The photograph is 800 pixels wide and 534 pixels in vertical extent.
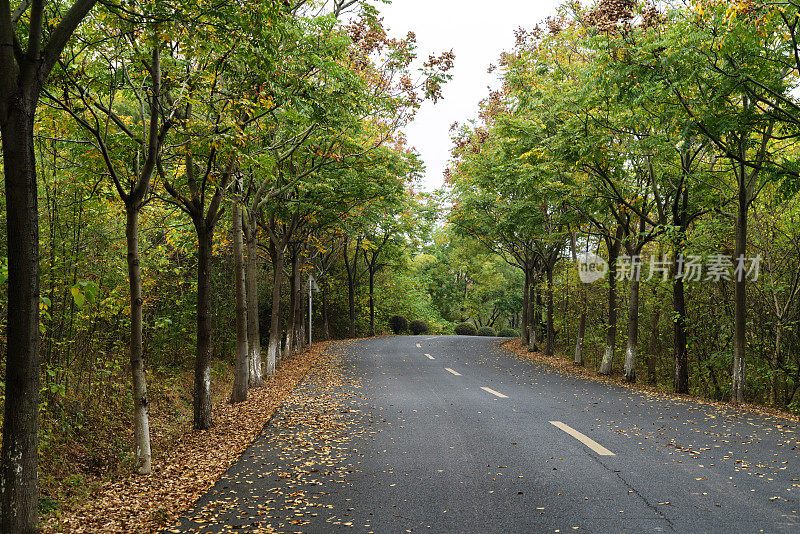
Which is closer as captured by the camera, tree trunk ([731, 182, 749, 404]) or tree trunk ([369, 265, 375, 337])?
tree trunk ([731, 182, 749, 404])

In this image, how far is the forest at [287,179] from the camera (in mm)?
6406

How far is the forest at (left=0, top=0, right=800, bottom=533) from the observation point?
6.41 m

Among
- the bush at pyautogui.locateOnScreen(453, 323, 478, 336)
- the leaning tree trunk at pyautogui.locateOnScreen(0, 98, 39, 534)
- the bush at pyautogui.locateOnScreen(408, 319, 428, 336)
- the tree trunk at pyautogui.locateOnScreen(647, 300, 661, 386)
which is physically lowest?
the bush at pyautogui.locateOnScreen(453, 323, 478, 336)

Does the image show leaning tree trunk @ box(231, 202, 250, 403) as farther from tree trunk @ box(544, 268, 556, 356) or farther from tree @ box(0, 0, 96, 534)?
tree trunk @ box(544, 268, 556, 356)

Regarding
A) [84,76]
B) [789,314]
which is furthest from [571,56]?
[84,76]

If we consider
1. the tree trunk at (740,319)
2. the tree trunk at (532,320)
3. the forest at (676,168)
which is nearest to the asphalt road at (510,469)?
the tree trunk at (740,319)

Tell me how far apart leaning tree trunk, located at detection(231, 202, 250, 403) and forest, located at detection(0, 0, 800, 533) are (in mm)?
65

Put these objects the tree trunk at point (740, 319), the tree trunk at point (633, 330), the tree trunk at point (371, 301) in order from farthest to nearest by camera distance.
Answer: the tree trunk at point (371, 301) → the tree trunk at point (633, 330) → the tree trunk at point (740, 319)

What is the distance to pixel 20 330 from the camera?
4469mm

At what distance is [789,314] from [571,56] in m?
9.52

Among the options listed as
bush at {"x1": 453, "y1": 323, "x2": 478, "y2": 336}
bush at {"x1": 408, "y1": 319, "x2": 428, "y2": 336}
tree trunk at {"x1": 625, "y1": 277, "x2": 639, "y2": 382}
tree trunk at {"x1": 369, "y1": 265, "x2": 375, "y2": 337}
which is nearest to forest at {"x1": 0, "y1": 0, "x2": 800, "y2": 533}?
tree trunk at {"x1": 625, "y1": 277, "x2": 639, "y2": 382}

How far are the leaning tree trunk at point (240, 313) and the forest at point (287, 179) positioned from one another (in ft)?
0.21

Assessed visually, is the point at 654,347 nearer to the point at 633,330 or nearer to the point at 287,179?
the point at 633,330

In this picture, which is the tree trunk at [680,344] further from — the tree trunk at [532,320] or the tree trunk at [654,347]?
the tree trunk at [532,320]
